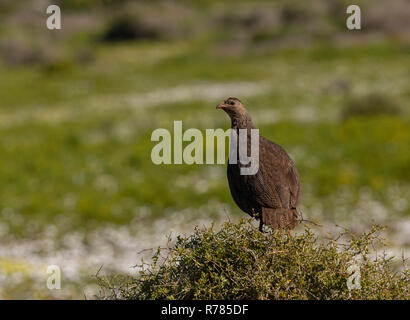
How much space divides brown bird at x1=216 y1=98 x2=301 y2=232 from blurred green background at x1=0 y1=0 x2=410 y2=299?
114 cm

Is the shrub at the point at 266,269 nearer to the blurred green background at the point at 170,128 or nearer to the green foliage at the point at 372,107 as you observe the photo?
the blurred green background at the point at 170,128

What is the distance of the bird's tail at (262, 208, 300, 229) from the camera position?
533cm

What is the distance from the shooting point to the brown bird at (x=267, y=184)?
5395 millimetres

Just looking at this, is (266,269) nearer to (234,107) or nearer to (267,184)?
(267,184)

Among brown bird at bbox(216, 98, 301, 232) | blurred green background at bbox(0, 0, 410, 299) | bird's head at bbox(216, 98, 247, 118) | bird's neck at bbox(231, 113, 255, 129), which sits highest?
blurred green background at bbox(0, 0, 410, 299)

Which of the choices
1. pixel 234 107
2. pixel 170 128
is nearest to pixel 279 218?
pixel 234 107

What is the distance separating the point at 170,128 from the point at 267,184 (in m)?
28.2

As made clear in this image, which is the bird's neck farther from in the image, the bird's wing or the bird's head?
the bird's wing

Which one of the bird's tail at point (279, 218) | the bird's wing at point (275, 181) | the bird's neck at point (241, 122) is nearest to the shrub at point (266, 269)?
the bird's tail at point (279, 218)

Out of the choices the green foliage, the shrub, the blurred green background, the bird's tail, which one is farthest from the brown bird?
the green foliage

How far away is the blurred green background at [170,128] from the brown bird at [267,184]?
1143 millimetres

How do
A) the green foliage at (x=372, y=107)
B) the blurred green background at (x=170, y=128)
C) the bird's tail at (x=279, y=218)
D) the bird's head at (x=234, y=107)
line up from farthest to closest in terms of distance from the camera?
the green foliage at (x=372, y=107)
the blurred green background at (x=170, y=128)
the bird's head at (x=234, y=107)
the bird's tail at (x=279, y=218)
